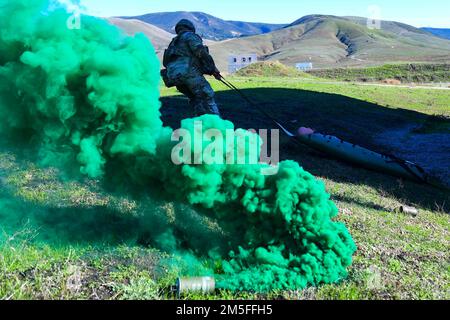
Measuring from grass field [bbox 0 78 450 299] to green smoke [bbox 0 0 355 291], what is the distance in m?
0.34

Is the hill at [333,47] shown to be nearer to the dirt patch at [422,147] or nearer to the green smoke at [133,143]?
the dirt patch at [422,147]

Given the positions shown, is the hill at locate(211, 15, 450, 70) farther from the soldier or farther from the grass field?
the grass field

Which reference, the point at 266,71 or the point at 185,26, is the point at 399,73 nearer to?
the point at 266,71

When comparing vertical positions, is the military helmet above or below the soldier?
above

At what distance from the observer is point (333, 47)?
137 m

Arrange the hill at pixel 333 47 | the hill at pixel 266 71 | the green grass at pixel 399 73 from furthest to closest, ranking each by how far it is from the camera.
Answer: the hill at pixel 333 47 → the green grass at pixel 399 73 → the hill at pixel 266 71

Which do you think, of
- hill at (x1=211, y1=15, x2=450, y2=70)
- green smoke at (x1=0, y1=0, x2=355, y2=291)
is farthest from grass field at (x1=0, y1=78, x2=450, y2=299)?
hill at (x1=211, y1=15, x2=450, y2=70)

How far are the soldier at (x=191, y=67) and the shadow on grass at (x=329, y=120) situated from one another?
9.42 feet

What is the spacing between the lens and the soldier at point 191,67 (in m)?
8.58

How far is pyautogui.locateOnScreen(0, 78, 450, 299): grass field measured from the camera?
4234 millimetres

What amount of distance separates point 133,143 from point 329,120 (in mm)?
13633

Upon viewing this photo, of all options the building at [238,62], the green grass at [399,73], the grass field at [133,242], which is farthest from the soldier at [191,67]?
the green grass at [399,73]
